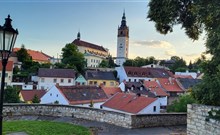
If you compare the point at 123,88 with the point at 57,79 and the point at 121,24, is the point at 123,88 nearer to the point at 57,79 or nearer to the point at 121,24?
the point at 57,79

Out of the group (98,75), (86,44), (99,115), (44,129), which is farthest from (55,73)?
(86,44)

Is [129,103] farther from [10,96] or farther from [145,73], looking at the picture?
[145,73]

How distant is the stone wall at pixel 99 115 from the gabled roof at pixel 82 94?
1609 centimetres

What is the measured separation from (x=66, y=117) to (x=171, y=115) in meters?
4.81

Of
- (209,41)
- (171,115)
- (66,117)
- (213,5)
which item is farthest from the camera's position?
(66,117)

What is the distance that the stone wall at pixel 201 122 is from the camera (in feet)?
22.9

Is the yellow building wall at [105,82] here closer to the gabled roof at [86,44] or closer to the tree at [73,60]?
the tree at [73,60]

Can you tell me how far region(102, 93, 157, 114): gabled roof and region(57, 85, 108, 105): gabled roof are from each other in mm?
3846

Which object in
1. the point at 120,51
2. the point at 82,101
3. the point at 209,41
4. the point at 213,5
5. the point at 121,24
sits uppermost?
the point at 121,24

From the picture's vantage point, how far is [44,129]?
889 cm

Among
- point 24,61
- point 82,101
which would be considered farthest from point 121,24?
point 82,101

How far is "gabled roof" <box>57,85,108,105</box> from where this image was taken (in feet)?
95.9

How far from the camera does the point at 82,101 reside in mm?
29703

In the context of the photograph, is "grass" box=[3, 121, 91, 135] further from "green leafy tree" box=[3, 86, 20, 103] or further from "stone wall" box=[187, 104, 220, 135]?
"green leafy tree" box=[3, 86, 20, 103]
